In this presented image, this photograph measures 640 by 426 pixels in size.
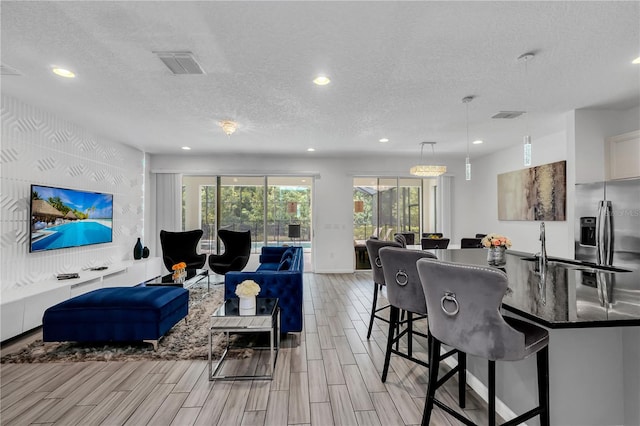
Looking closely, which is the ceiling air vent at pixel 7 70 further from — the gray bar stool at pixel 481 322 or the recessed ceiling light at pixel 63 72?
the gray bar stool at pixel 481 322

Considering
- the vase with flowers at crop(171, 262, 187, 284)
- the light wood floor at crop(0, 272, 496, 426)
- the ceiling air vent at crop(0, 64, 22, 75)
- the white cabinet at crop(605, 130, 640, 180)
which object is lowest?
the light wood floor at crop(0, 272, 496, 426)

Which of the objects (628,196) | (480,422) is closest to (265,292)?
(480,422)

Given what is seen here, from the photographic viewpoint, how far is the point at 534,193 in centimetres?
565

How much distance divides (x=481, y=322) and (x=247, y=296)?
1874 mm

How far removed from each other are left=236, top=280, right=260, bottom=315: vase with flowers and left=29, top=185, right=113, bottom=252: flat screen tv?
308 centimetres

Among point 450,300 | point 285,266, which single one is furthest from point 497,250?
point 285,266

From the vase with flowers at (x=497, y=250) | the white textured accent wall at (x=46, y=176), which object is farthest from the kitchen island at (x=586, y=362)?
the white textured accent wall at (x=46, y=176)

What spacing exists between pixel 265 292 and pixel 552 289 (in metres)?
2.47

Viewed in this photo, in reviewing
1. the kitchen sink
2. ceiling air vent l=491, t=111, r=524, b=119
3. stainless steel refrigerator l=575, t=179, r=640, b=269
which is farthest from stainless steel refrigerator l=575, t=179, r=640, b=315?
ceiling air vent l=491, t=111, r=524, b=119

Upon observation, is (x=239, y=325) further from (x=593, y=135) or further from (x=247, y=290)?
(x=593, y=135)

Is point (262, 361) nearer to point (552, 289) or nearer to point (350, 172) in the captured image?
point (552, 289)

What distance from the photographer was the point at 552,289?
1.95 meters

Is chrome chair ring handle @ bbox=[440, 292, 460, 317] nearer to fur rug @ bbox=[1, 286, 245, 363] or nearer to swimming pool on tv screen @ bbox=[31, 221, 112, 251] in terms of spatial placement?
fur rug @ bbox=[1, 286, 245, 363]

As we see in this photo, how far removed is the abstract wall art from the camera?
16.8 feet
